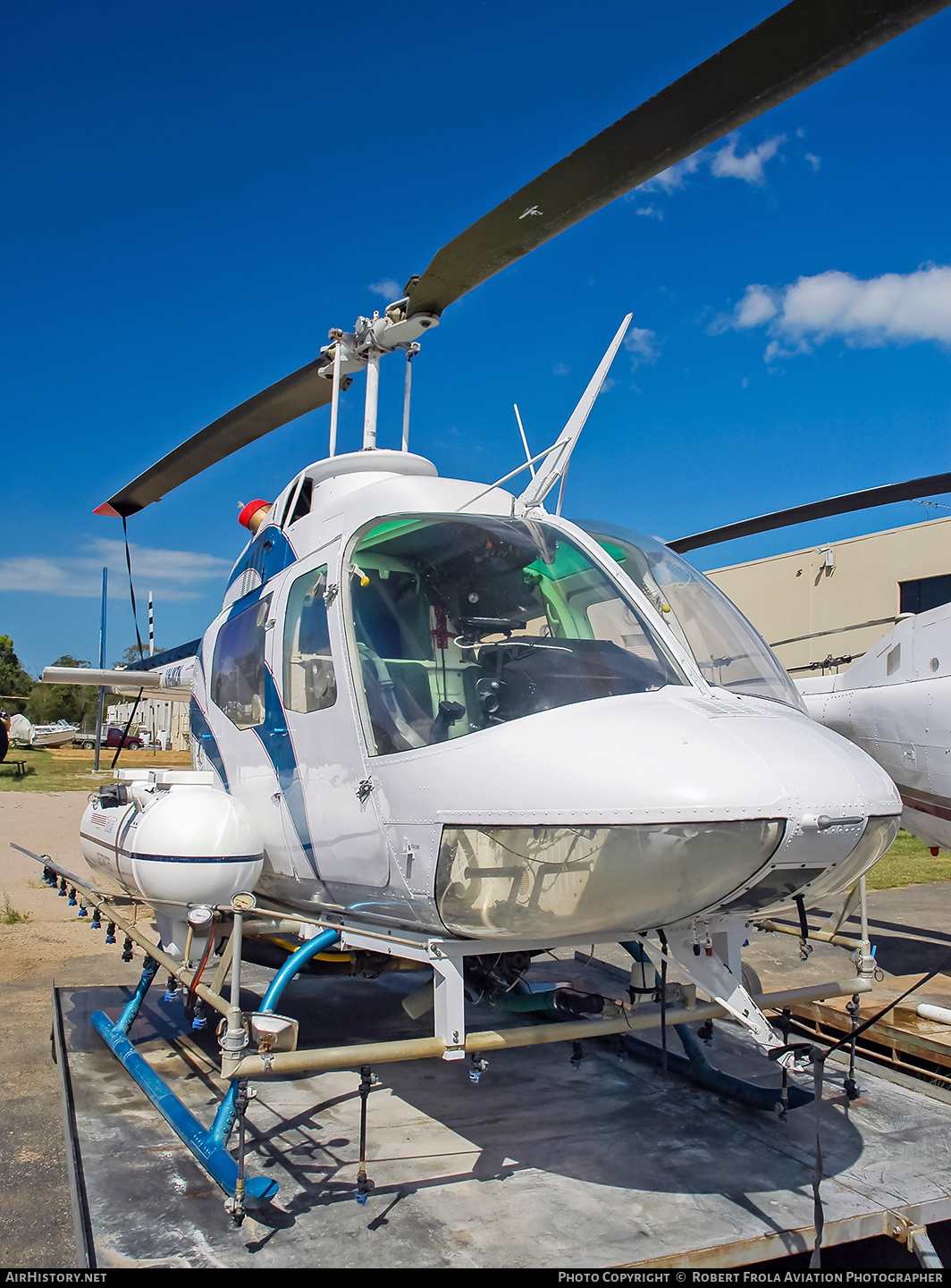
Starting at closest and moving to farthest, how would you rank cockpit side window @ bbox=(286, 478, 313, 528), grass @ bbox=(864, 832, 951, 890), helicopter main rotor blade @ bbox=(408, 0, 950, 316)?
1. helicopter main rotor blade @ bbox=(408, 0, 950, 316)
2. cockpit side window @ bbox=(286, 478, 313, 528)
3. grass @ bbox=(864, 832, 951, 890)

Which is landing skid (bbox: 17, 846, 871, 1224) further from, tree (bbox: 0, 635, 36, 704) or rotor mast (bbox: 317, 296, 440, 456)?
tree (bbox: 0, 635, 36, 704)

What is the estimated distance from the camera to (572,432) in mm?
4453

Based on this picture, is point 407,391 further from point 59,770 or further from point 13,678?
point 13,678

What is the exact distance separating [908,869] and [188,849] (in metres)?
14.1

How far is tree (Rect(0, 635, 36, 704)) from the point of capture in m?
61.3

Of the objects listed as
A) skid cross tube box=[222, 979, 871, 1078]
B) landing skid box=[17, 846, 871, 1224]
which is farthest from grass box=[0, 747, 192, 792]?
skid cross tube box=[222, 979, 871, 1078]

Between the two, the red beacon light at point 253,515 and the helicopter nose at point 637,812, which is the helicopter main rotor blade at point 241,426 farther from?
the helicopter nose at point 637,812

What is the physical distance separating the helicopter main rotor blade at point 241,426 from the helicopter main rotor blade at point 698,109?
2.50 m

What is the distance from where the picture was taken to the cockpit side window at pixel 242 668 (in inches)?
198

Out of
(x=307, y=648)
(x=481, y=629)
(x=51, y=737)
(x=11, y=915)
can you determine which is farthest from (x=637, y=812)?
(x=51, y=737)

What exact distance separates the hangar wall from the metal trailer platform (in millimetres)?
16271

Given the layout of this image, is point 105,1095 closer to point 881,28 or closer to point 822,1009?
point 822,1009

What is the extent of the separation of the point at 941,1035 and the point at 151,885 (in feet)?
15.2
